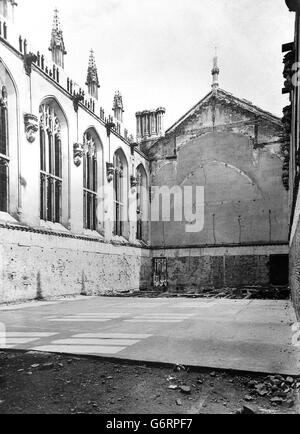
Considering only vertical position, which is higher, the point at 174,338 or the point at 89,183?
the point at 89,183

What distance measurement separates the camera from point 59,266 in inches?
588

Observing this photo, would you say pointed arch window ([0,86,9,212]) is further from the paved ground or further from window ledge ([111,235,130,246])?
window ledge ([111,235,130,246])

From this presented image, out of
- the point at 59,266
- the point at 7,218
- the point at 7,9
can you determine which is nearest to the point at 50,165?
the point at 7,218

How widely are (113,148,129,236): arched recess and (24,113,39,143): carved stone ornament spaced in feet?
26.9

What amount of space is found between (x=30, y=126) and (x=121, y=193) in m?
9.50

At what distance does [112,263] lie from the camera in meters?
19.5

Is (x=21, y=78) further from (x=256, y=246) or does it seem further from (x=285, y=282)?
(x=285, y=282)

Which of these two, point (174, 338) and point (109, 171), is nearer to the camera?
point (174, 338)

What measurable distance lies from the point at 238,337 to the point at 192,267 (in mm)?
17666

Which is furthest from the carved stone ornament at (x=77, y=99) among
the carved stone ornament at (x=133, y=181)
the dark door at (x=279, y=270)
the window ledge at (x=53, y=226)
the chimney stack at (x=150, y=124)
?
the dark door at (x=279, y=270)

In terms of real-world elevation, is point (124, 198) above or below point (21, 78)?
below

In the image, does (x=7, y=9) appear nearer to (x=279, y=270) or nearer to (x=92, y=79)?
(x=92, y=79)
